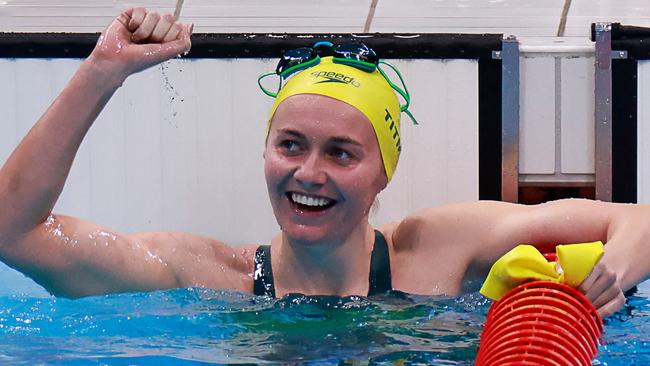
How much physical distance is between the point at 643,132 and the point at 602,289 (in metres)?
1.81

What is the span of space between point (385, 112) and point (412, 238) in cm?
34

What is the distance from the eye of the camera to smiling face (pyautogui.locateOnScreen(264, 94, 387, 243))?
260cm

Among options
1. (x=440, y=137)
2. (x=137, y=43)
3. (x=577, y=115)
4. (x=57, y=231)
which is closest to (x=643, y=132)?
(x=577, y=115)

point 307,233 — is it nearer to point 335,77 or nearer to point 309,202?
point 309,202

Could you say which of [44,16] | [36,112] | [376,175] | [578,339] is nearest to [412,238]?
[376,175]

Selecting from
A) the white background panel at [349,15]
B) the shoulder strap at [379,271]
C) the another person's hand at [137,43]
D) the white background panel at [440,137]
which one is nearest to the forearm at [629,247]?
the shoulder strap at [379,271]

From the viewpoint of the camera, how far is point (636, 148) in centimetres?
369

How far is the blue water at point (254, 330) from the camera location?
2357mm

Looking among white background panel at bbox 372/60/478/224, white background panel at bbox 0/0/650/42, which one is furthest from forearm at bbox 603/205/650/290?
white background panel at bbox 0/0/650/42

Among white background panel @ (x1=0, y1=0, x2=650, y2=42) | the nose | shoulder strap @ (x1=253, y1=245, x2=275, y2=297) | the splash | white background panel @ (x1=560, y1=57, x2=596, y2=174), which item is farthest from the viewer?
white background panel @ (x1=0, y1=0, x2=650, y2=42)

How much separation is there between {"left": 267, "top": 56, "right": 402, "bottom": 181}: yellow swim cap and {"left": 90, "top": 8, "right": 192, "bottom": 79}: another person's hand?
426mm

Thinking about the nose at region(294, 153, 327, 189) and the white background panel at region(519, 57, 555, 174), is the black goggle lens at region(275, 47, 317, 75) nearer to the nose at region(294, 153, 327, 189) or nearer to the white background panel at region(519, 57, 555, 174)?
the nose at region(294, 153, 327, 189)

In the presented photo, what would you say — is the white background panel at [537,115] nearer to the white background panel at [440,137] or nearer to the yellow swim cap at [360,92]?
the white background panel at [440,137]

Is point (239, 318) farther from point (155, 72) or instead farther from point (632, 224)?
point (155, 72)
